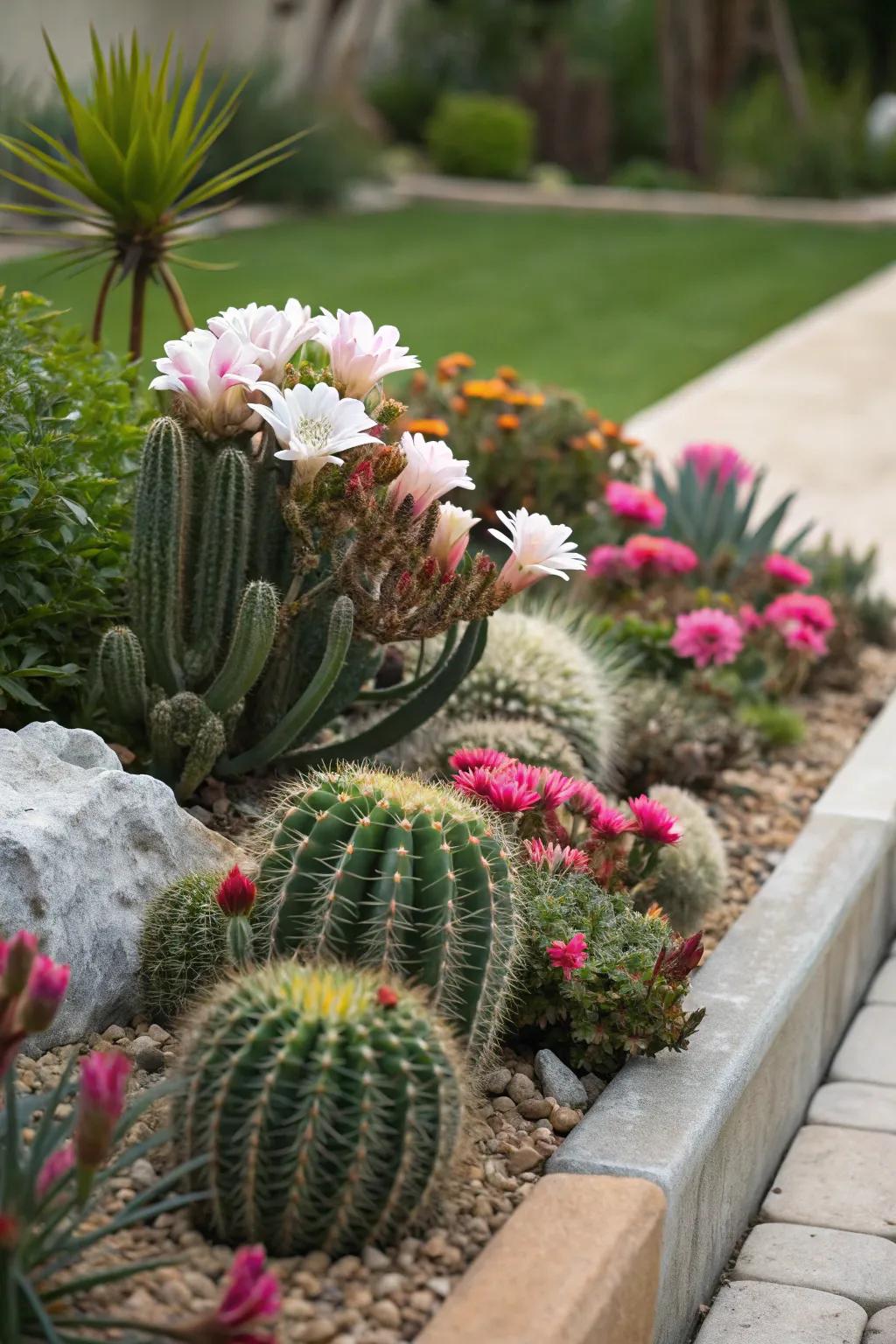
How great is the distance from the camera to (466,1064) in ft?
9.45

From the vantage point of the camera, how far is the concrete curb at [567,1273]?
2.29 m

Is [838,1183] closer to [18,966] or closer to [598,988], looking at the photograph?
[598,988]

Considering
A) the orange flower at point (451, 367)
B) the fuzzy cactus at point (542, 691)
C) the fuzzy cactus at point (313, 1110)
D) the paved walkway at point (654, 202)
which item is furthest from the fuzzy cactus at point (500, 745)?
the paved walkway at point (654, 202)

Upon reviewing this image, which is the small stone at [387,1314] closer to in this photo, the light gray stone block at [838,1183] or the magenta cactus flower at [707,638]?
the light gray stone block at [838,1183]

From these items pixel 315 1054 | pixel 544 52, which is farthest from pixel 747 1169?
pixel 544 52

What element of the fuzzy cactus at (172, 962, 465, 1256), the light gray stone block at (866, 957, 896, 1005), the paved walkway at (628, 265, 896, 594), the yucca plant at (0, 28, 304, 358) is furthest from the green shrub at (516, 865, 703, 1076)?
the paved walkway at (628, 265, 896, 594)

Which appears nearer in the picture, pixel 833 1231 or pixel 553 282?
pixel 833 1231

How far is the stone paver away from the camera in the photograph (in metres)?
3.02

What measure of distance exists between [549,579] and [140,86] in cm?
215

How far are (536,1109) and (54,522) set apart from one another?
1.56m

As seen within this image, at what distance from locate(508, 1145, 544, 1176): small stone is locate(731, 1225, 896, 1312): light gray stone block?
0.67m

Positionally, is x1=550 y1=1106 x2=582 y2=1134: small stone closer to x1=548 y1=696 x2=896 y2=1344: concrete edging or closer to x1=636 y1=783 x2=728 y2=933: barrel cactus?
x1=548 y1=696 x2=896 y2=1344: concrete edging

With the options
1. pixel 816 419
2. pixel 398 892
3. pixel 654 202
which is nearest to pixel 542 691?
pixel 398 892

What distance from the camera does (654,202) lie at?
20.5 m
